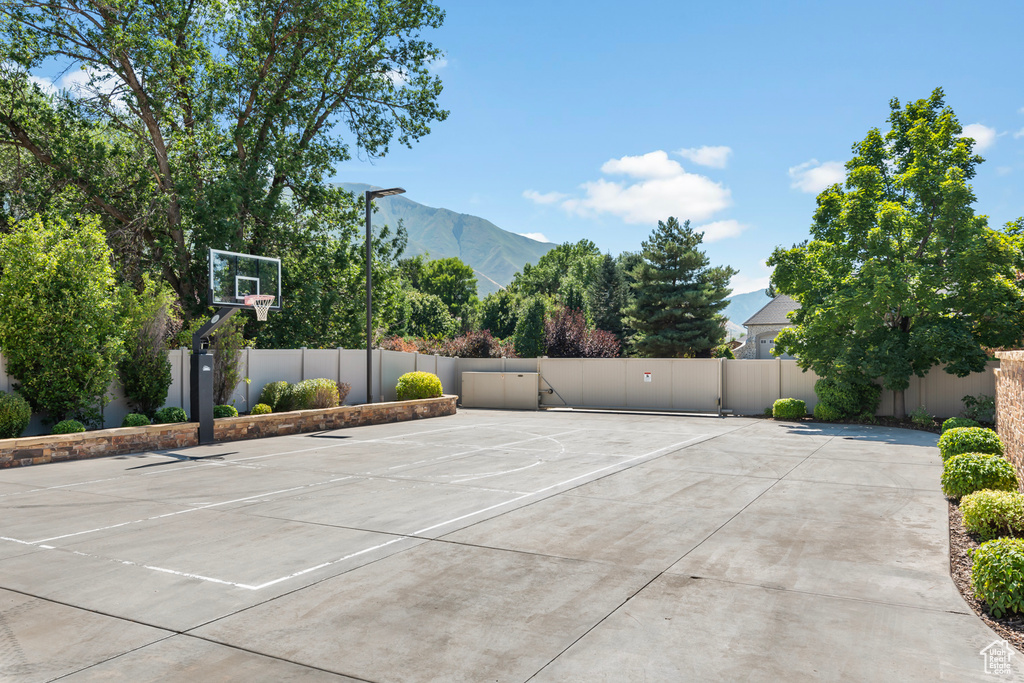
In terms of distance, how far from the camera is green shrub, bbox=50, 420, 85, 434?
1377cm

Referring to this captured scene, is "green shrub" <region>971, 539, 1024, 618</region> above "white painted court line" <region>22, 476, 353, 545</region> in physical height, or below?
above

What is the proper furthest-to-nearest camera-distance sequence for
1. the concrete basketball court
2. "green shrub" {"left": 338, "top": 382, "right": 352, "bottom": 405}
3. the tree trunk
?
1. "green shrub" {"left": 338, "top": 382, "right": 352, "bottom": 405}
2. the tree trunk
3. the concrete basketball court

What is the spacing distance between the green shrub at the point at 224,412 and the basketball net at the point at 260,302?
8.30ft

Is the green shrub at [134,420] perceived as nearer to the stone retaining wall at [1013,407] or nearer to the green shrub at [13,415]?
the green shrub at [13,415]

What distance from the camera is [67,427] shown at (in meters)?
13.8

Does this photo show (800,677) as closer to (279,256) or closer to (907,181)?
(907,181)

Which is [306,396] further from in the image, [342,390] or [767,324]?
[767,324]

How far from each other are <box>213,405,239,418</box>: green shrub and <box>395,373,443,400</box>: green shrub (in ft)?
23.2

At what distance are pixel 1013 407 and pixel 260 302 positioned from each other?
1591cm

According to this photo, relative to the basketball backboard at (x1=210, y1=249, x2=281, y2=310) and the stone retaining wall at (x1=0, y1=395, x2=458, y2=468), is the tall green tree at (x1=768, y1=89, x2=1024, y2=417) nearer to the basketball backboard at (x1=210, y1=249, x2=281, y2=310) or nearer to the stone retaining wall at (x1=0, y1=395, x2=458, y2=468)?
the stone retaining wall at (x1=0, y1=395, x2=458, y2=468)

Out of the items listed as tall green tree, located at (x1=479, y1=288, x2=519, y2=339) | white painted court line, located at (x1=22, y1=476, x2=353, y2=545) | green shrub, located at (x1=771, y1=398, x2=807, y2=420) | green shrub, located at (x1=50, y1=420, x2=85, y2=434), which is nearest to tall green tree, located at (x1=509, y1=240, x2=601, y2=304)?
tall green tree, located at (x1=479, y1=288, x2=519, y2=339)

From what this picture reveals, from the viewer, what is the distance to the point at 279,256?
24.6 m

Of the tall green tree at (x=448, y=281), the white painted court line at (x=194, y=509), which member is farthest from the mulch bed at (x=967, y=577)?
the tall green tree at (x=448, y=281)
